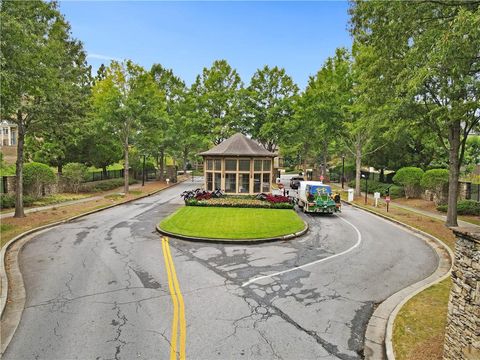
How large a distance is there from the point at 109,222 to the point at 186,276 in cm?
1125

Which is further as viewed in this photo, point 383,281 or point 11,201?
point 11,201

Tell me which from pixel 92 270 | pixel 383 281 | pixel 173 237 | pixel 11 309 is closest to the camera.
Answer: pixel 11 309

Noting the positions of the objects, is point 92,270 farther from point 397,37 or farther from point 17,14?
point 397,37

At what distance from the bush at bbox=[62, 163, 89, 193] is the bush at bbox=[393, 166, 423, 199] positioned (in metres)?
33.4

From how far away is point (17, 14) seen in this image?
46.7 ft

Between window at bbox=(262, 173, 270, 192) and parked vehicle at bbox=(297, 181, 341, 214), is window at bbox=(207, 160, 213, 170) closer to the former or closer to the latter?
window at bbox=(262, 173, 270, 192)

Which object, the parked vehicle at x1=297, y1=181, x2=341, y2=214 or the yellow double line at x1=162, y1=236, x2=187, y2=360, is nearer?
the yellow double line at x1=162, y1=236, x2=187, y2=360

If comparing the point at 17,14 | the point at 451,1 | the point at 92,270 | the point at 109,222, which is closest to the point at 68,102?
the point at 17,14

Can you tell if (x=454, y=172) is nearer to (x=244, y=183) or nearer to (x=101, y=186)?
(x=244, y=183)

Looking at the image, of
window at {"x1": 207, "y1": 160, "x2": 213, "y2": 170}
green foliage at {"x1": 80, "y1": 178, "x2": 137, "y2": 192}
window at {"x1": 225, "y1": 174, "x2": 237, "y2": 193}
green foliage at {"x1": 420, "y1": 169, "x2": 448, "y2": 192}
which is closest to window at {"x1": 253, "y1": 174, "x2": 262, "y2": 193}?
window at {"x1": 225, "y1": 174, "x2": 237, "y2": 193}

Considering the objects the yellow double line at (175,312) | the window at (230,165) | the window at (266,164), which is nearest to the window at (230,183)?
the window at (230,165)

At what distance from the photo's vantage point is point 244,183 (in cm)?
2911

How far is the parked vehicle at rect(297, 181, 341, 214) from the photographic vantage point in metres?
22.7

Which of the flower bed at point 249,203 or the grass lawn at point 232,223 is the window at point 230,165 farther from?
the grass lawn at point 232,223
